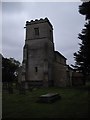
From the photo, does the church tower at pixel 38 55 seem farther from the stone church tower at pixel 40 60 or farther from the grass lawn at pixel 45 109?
the grass lawn at pixel 45 109

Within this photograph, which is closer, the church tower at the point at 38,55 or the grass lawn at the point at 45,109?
the grass lawn at the point at 45,109

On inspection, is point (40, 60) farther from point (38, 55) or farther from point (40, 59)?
point (38, 55)

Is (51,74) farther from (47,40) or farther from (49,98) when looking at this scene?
(49,98)

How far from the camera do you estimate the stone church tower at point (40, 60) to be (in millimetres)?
31172

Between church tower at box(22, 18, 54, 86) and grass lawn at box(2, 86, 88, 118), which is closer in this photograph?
grass lawn at box(2, 86, 88, 118)

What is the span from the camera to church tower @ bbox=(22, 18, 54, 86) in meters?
31.1

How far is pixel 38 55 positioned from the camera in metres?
32.0

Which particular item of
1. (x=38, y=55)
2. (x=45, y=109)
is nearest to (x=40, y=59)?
(x=38, y=55)

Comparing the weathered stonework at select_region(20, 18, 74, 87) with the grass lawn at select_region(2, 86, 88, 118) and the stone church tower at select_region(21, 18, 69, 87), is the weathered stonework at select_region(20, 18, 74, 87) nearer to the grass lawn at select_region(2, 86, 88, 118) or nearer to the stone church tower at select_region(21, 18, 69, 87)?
the stone church tower at select_region(21, 18, 69, 87)

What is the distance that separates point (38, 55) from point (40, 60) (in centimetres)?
99

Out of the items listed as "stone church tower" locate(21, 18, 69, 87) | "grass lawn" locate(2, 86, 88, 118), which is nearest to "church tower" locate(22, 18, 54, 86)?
"stone church tower" locate(21, 18, 69, 87)

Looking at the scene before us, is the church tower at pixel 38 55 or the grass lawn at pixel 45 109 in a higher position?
the church tower at pixel 38 55

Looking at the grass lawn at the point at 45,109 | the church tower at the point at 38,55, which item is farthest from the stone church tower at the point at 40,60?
the grass lawn at the point at 45,109

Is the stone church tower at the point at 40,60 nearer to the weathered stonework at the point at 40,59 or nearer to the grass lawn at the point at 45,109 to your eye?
the weathered stonework at the point at 40,59
